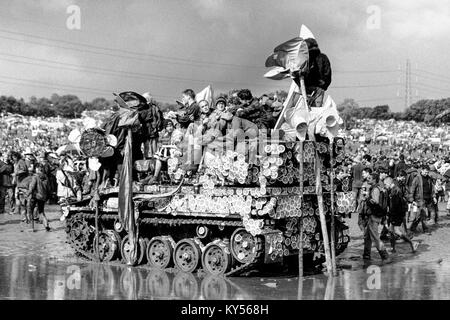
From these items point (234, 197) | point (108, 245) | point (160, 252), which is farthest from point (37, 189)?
point (234, 197)

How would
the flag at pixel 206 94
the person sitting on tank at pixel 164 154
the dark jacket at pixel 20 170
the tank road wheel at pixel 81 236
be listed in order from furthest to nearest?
the dark jacket at pixel 20 170 → the flag at pixel 206 94 → the tank road wheel at pixel 81 236 → the person sitting on tank at pixel 164 154

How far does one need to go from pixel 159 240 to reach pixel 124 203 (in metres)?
1.08

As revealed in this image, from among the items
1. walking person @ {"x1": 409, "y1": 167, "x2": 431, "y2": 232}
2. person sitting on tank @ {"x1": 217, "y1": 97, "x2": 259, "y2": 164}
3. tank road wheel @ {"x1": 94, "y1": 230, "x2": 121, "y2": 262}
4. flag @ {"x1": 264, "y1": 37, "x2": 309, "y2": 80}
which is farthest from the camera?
walking person @ {"x1": 409, "y1": 167, "x2": 431, "y2": 232}

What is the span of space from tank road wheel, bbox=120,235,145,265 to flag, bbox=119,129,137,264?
0.07 metres

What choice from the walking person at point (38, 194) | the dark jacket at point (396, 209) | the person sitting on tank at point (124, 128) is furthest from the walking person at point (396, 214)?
the walking person at point (38, 194)

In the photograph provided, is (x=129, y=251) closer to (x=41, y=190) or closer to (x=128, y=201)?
(x=128, y=201)

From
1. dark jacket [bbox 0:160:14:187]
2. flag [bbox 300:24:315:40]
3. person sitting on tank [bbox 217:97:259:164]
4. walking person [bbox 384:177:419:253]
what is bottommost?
walking person [bbox 384:177:419:253]

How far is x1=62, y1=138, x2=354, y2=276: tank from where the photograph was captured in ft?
40.4

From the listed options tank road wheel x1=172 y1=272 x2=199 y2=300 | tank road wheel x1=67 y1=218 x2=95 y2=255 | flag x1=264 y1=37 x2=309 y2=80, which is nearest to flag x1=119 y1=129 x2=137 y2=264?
tank road wheel x1=67 y1=218 x2=95 y2=255

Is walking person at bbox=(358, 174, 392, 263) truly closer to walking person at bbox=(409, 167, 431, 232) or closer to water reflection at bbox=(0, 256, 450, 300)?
water reflection at bbox=(0, 256, 450, 300)

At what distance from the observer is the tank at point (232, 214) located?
12328mm

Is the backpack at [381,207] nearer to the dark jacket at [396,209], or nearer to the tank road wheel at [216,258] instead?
the dark jacket at [396,209]

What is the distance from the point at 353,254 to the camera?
52.6 feet

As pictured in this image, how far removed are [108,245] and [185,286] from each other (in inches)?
134
